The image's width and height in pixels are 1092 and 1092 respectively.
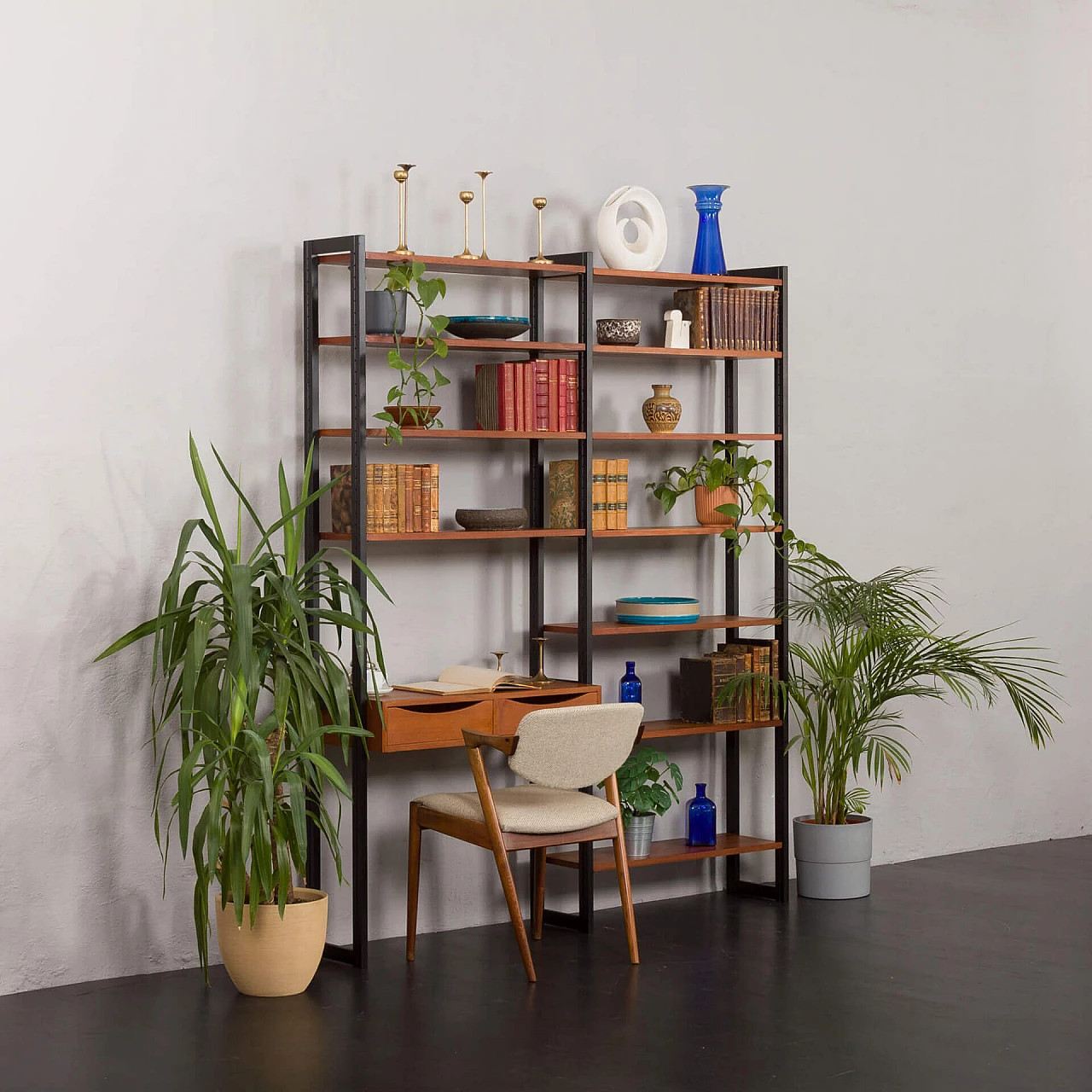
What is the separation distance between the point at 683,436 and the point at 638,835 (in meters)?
1.43

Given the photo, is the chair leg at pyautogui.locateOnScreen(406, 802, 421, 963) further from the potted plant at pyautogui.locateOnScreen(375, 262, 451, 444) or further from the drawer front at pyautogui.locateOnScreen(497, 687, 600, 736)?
the potted plant at pyautogui.locateOnScreen(375, 262, 451, 444)

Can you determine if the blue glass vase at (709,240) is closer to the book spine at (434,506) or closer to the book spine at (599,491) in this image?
the book spine at (599,491)

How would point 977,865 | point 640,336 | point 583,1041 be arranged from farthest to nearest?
point 977,865
point 640,336
point 583,1041

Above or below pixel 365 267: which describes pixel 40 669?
below

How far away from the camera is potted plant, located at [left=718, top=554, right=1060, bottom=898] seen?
234 inches

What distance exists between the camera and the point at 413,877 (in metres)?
5.15

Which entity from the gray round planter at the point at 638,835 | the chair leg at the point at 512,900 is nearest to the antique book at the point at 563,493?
the gray round planter at the point at 638,835

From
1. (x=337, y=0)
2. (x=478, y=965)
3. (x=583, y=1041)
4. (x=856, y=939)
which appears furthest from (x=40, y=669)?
(x=856, y=939)

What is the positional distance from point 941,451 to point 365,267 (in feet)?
9.37

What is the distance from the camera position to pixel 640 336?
6.03 meters

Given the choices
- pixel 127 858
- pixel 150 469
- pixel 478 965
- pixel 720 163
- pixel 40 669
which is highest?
pixel 720 163

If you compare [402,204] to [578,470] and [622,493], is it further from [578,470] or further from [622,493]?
[622,493]

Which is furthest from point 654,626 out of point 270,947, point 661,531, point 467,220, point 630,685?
point 270,947

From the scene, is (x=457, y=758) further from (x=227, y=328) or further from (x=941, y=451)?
(x=941, y=451)
